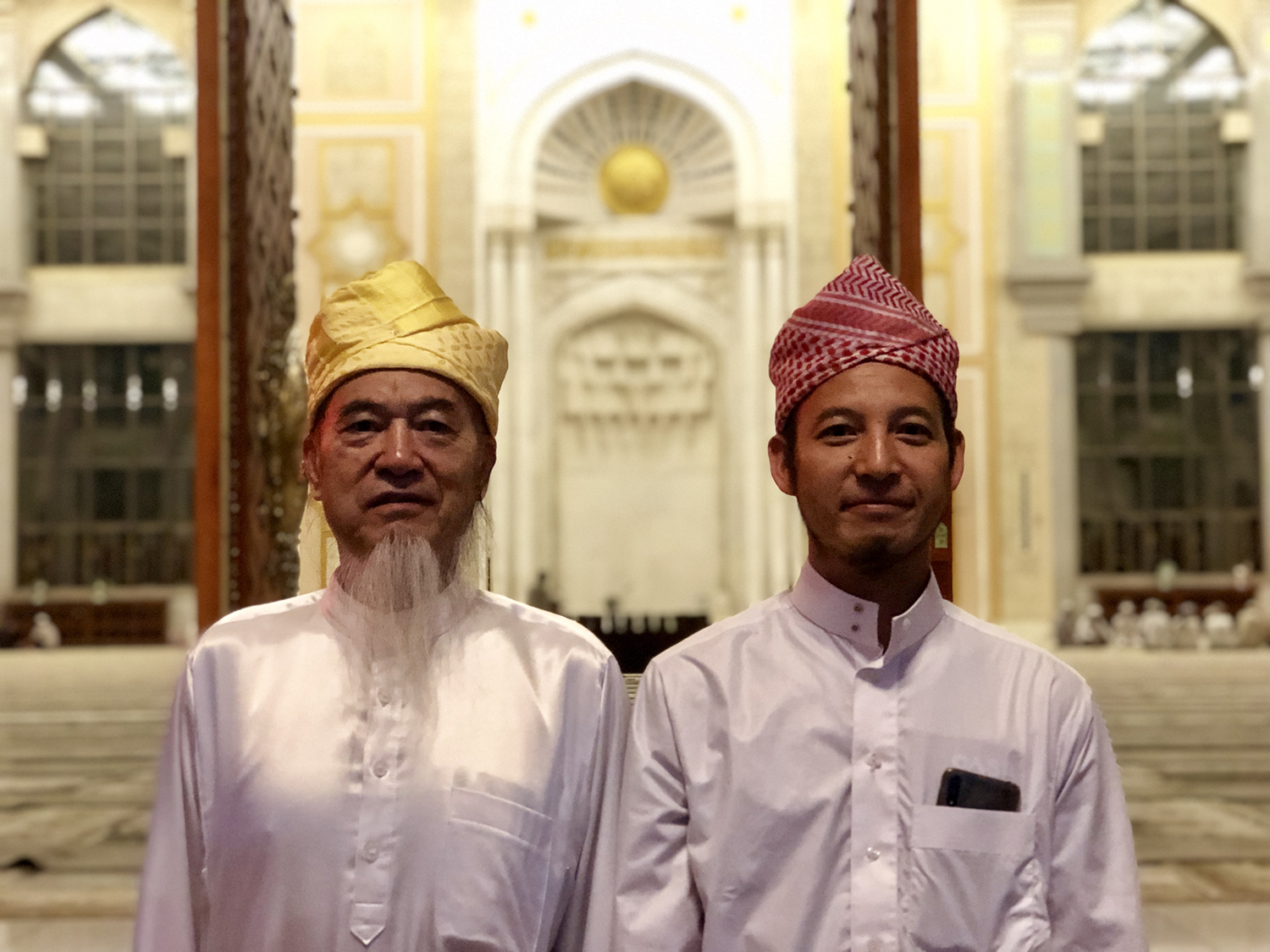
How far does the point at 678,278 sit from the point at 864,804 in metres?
10.9

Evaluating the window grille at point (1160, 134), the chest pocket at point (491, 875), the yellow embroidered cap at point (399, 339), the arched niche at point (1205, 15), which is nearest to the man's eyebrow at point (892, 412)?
the yellow embroidered cap at point (399, 339)

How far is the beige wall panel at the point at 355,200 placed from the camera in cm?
1098

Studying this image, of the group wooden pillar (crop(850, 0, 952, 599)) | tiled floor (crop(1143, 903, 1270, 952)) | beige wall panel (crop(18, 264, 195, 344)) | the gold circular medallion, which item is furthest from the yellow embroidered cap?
beige wall panel (crop(18, 264, 195, 344))

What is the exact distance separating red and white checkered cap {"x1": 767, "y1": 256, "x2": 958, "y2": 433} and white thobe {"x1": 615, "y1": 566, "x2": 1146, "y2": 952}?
205 millimetres

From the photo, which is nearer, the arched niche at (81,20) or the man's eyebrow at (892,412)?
the man's eyebrow at (892,412)

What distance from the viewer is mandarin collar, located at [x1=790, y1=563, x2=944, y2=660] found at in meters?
1.39

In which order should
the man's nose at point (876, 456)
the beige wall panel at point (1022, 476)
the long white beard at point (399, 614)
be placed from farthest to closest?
the beige wall panel at point (1022, 476) < the long white beard at point (399, 614) < the man's nose at point (876, 456)

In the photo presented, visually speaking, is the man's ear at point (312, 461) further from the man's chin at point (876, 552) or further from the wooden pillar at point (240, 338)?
the wooden pillar at point (240, 338)

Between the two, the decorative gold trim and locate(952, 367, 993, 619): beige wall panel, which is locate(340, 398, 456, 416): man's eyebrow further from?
the decorative gold trim

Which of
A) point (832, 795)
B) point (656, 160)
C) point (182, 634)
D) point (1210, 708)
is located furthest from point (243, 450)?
point (182, 634)

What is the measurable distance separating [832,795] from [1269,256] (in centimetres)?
1290

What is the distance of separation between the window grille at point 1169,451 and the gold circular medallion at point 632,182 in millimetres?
4258

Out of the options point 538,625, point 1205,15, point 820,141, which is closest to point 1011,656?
point 538,625

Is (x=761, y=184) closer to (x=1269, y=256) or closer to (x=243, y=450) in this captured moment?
(x=1269, y=256)
